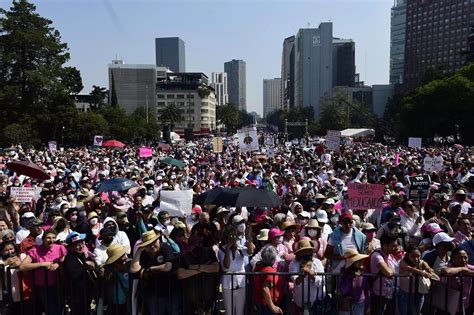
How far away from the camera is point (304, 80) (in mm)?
175875

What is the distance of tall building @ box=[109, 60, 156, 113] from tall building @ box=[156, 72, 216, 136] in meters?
2.76

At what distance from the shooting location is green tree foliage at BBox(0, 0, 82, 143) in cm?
4809

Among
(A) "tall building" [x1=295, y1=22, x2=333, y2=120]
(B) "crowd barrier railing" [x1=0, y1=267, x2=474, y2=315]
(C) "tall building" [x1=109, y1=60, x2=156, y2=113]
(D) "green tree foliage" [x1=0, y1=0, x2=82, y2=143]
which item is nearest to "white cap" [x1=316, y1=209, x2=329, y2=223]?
(B) "crowd barrier railing" [x1=0, y1=267, x2=474, y2=315]

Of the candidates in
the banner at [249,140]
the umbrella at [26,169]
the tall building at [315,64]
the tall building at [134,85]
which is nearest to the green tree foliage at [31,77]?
the banner at [249,140]

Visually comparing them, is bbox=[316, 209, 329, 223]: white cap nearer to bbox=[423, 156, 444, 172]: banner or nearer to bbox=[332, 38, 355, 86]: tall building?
bbox=[423, 156, 444, 172]: banner

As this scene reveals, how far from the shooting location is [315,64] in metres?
173

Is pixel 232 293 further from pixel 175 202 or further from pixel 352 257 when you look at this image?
pixel 175 202

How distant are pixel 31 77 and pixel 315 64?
13646 centimetres

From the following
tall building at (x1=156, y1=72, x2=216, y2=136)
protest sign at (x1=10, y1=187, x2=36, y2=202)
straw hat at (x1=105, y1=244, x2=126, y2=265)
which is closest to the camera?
straw hat at (x1=105, y1=244, x2=126, y2=265)

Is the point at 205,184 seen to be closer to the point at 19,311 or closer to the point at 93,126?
the point at 19,311

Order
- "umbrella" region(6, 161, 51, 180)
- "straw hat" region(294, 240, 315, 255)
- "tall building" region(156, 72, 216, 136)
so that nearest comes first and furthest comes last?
"straw hat" region(294, 240, 315, 255)
"umbrella" region(6, 161, 51, 180)
"tall building" region(156, 72, 216, 136)

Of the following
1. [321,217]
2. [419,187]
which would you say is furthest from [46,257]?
[419,187]

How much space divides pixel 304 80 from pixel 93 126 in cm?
13188

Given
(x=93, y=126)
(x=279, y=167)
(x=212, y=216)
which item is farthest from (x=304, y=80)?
(x=212, y=216)
